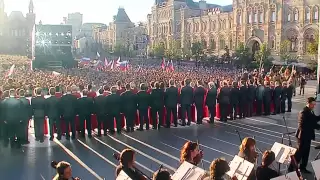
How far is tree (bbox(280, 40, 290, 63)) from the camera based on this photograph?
5326 centimetres

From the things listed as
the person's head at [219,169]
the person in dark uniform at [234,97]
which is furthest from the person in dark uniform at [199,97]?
the person's head at [219,169]

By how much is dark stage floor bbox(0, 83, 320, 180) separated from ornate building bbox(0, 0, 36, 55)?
344 feet

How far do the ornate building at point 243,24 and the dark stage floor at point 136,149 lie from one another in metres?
44.1

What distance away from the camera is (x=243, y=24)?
224 ft

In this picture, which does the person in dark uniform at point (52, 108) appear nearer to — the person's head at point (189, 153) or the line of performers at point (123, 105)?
the line of performers at point (123, 105)

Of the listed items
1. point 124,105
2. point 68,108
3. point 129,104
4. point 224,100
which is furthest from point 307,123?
point 68,108

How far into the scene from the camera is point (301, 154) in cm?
972

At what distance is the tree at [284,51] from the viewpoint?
53.3m

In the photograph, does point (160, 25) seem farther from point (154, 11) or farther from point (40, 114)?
point (40, 114)

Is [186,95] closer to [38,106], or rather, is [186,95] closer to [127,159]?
[38,106]

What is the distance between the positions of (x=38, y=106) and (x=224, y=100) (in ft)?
24.0

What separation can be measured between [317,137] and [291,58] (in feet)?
140

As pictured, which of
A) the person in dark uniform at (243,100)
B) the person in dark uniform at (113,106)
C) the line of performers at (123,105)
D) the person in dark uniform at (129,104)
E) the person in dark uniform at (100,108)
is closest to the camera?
the line of performers at (123,105)

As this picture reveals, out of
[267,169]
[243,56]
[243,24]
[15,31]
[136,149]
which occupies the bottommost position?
[136,149]
